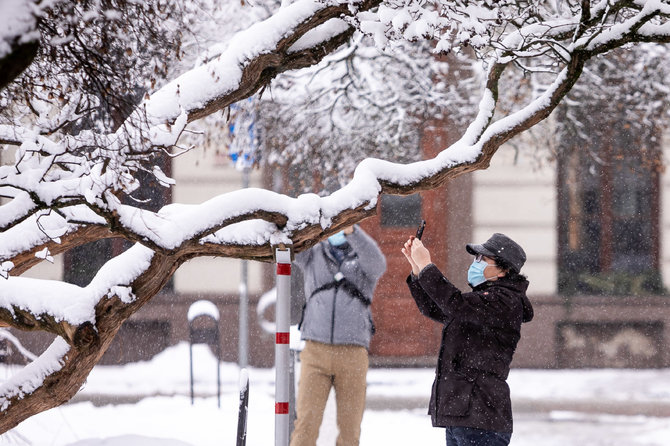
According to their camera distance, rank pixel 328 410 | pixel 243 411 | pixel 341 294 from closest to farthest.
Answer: pixel 243 411
pixel 341 294
pixel 328 410

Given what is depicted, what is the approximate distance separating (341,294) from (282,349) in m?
1.71

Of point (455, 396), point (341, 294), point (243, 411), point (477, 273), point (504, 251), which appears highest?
point (504, 251)

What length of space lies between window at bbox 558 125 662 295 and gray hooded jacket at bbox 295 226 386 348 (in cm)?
682

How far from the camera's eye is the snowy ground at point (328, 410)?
7.63 m

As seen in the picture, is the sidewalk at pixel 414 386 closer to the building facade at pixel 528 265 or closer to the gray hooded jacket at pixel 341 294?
the building facade at pixel 528 265

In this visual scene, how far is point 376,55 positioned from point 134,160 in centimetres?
625

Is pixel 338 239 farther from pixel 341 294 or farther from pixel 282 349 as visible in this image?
pixel 282 349

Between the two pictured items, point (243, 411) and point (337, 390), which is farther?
point (337, 390)

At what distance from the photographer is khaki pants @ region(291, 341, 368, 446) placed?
5.62 meters

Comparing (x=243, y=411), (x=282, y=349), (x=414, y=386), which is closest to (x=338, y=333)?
(x=243, y=411)

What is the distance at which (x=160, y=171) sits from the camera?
12.0 ft

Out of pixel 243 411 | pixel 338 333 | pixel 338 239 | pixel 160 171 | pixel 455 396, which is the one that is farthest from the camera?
pixel 338 239

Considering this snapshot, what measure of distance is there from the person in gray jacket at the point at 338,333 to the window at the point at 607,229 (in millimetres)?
6864

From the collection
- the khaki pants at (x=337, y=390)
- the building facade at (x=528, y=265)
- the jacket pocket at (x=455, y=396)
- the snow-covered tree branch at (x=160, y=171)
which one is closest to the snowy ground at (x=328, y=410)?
the building facade at (x=528, y=265)
